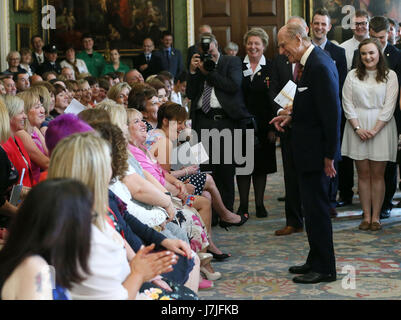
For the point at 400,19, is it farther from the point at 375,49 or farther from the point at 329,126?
the point at 329,126

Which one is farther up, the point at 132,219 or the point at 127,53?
the point at 127,53

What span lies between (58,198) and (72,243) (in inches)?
6.0

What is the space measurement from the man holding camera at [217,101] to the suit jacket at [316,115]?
212cm

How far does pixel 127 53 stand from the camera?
14.6m

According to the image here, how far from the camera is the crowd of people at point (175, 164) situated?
2139 mm

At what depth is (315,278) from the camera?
16.1 feet

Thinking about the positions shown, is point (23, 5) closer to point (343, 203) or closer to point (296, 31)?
point (343, 203)

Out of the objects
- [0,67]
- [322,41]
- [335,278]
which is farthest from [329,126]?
[0,67]

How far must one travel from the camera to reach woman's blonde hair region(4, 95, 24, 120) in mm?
5172

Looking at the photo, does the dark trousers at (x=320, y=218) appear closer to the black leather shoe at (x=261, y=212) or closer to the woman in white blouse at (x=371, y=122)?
the woman in white blouse at (x=371, y=122)

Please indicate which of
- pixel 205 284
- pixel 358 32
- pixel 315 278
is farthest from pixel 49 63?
pixel 315 278

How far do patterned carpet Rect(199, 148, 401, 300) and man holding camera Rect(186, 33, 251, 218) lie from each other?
67 cm

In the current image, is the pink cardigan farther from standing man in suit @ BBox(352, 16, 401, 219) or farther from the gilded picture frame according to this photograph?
the gilded picture frame

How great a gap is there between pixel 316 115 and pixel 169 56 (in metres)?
8.83
